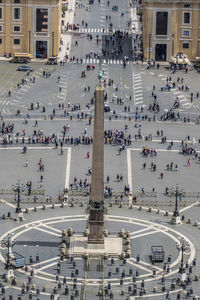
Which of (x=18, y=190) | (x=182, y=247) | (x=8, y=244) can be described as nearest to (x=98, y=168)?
(x=8, y=244)

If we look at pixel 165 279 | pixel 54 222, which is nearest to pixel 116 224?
pixel 54 222

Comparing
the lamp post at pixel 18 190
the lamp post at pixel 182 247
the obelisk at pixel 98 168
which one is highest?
the obelisk at pixel 98 168

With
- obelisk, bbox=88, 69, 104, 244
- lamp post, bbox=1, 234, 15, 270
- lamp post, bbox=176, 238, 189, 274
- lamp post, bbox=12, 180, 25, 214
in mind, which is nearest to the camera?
lamp post, bbox=176, 238, 189, 274

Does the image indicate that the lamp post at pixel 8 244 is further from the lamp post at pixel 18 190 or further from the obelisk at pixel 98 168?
the obelisk at pixel 98 168

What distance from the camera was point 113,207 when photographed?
172 meters

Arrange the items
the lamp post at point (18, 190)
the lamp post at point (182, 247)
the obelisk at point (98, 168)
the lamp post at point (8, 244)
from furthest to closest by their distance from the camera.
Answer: the lamp post at point (18, 190) < the obelisk at point (98, 168) < the lamp post at point (8, 244) < the lamp post at point (182, 247)

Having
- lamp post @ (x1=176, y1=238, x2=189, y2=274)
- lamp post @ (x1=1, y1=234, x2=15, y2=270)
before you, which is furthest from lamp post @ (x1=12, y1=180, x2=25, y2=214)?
lamp post @ (x1=176, y1=238, x2=189, y2=274)

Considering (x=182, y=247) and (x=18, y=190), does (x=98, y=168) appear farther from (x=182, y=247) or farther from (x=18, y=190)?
(x=18, y=190)

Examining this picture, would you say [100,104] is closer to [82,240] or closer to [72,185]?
[82,240]

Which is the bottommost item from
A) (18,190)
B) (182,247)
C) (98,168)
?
(182,247)

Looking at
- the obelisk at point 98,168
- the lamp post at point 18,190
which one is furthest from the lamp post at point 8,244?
the obelisk at point 98,168

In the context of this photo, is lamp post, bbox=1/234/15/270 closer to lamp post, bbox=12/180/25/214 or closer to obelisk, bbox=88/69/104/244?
lamp post, bbox=12/180/25/214

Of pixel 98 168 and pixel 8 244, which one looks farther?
pixel 98 168

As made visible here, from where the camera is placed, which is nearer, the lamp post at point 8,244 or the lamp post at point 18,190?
the lamp post at point 8,244
